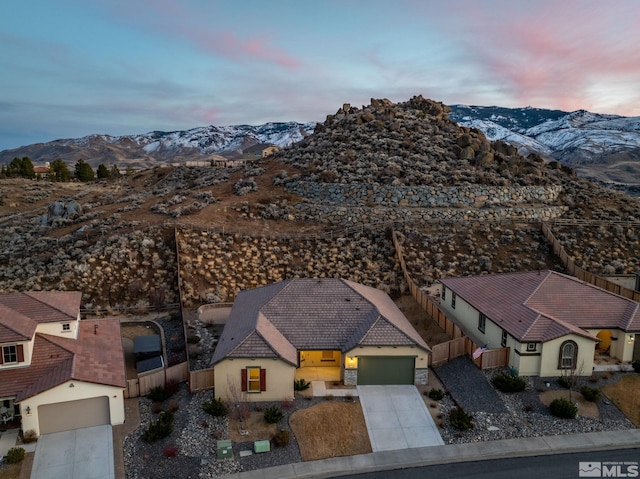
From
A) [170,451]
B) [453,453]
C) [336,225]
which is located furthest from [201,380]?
[336,225]

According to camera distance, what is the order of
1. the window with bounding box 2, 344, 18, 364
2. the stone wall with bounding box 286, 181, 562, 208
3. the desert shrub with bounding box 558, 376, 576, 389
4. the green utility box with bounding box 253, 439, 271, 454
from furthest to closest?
1. the stone wall with bounding box 286, 181, 562, 208
2. the desert shrub with bounding box 558, 376, 576, 389
3. the window with bounding box 2, 344, 18, 364
4. the green utility box with bounding box 253, 439, 271, 454

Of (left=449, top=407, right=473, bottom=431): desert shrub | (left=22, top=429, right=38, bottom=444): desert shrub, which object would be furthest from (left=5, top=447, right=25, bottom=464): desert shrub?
(left=449, top=407, right=473, bottom=431): desert shrub

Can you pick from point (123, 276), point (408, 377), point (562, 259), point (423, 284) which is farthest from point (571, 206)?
point (123, 276)

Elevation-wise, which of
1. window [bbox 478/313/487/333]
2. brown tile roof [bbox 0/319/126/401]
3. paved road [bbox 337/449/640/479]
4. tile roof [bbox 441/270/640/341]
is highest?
tile roof [bbox 441/270/640/341]

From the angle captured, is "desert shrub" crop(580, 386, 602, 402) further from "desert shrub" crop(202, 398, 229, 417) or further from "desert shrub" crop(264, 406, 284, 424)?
"desert shrub" crop(202, 398, 229, 417)

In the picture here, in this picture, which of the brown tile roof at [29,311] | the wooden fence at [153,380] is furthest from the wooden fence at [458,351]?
the brown tile roof at [29,311]

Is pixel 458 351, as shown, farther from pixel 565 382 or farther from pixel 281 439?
pixel 281 439

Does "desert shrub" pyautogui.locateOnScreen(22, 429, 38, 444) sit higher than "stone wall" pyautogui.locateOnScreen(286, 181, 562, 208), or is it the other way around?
"stone wall" pyautogui.locateOnScreen(286, 181, 562, 208)
